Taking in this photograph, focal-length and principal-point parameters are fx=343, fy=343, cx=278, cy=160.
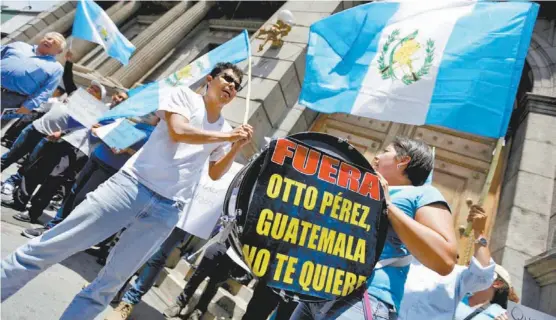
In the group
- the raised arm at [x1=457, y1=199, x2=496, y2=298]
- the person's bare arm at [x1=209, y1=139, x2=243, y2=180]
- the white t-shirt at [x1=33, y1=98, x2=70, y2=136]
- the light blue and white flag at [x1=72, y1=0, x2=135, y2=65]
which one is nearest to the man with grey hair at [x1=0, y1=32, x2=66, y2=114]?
the white t-shirt at [x1=33, y1=98, x2=70, y2=136]

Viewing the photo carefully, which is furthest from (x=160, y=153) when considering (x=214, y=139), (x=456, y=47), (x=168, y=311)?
(x=456, y=47)

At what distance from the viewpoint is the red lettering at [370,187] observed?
1566 mm

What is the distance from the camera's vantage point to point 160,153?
2.33 meters

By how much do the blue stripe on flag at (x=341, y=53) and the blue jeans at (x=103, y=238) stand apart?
2085 mm

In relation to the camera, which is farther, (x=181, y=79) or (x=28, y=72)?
(x=181, y=79)

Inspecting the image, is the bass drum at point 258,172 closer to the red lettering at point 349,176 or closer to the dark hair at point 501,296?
the red lettering at point 349,176

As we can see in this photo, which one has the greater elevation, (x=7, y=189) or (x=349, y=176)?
(x=349, y=176)

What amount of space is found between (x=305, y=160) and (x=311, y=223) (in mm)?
283

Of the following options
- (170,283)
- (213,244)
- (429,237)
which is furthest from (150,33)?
(429,237)

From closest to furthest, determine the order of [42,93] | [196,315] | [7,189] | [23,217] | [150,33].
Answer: [196,315] < [23,217] < [42,93] < [7,189] < [150,33]

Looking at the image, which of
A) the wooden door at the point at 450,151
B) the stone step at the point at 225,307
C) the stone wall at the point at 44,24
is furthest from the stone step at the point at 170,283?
the stone wall at the point at 44,24

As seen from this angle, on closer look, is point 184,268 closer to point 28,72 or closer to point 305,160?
point 28,72

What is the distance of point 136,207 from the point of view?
2.26 m

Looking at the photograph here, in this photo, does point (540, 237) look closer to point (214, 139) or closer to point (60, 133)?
point (214, 139)
